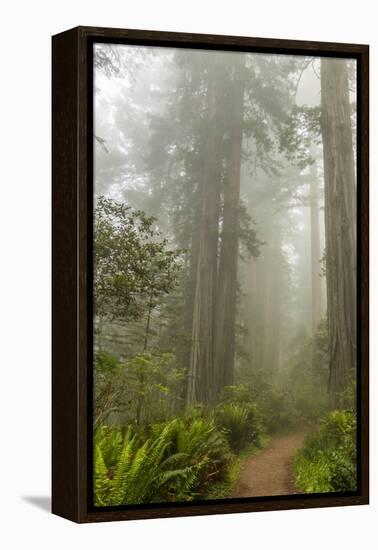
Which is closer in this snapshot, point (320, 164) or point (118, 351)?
point (118, 351)

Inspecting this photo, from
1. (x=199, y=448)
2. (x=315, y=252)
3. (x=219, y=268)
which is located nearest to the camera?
(x=199, y=448)

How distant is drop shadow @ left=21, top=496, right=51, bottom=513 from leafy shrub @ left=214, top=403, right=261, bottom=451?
1613mm

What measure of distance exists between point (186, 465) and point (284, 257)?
1.93 meters

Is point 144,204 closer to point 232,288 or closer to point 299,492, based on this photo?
point 232,288

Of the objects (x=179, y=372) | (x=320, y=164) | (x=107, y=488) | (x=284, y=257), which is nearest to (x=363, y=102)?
(x=320, y=164)

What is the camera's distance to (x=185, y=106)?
11188mm

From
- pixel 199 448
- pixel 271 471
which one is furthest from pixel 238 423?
pixel 271 471

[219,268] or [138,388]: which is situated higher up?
[219,268]

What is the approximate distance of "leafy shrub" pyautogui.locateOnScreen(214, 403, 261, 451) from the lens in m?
11.3

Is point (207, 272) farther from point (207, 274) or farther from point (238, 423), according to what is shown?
point (238, 423)

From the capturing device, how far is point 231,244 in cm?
1144

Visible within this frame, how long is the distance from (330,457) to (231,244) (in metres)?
2.04

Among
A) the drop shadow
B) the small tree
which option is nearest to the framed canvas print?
the small tree

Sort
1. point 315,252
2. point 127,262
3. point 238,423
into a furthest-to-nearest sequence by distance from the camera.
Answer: point 315,252, point 238,423, point 127,262
